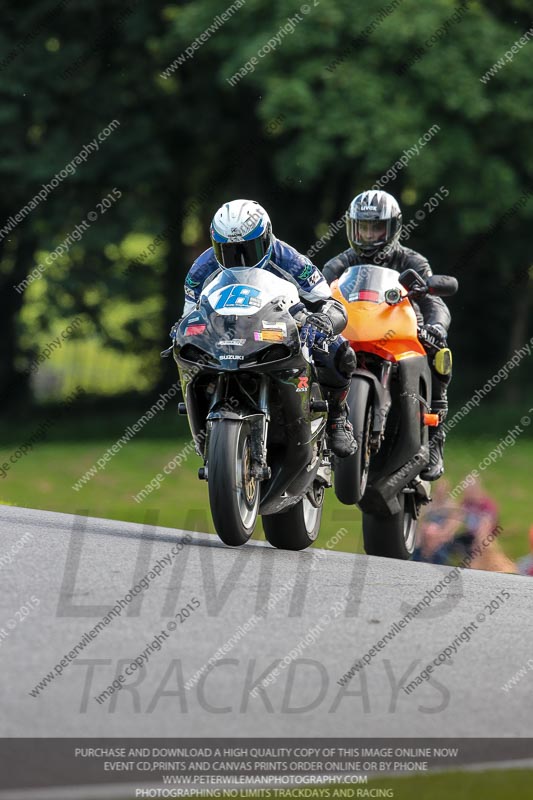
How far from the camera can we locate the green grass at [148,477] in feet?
63.2

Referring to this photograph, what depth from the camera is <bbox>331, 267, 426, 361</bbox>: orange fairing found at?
29.8 ft

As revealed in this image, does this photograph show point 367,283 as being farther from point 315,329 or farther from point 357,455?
point 315,329

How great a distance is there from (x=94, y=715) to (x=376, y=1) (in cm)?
1732

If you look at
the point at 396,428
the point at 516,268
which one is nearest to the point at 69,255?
the point at 516,268

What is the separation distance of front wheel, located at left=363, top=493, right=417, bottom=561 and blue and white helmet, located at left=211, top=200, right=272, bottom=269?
261 centimetres

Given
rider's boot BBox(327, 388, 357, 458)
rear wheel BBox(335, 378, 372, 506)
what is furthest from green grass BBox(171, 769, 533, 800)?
rear wheel BBox(335, 378, 372, 506)

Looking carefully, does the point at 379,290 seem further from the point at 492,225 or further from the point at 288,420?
the point at 492,225

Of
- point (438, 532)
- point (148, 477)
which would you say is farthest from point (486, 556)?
point (148, 477)

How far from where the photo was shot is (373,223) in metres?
9.44

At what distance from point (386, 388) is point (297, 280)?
1.39 m

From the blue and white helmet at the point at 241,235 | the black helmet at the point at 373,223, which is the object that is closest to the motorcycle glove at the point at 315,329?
the blue and white helmet at the point at 241,235

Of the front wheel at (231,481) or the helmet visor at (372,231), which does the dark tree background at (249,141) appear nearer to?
the helmet visor at (372,231)

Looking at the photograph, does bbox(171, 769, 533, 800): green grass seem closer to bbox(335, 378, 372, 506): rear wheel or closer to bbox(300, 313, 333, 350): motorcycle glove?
bbox(300, 313, 333, 350): motorcycle glove

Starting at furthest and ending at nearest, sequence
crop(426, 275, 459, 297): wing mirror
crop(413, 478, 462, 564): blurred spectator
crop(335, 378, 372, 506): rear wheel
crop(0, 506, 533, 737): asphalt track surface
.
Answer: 1. crop(413, 478, 462, 564): blurred spectator
2. crop(426, 275, 459, 297): wing mirror
3. crop(335, 378, 372, 506): rear wheel
4. crop(0, 506, 533, 737): asphalt track surface
